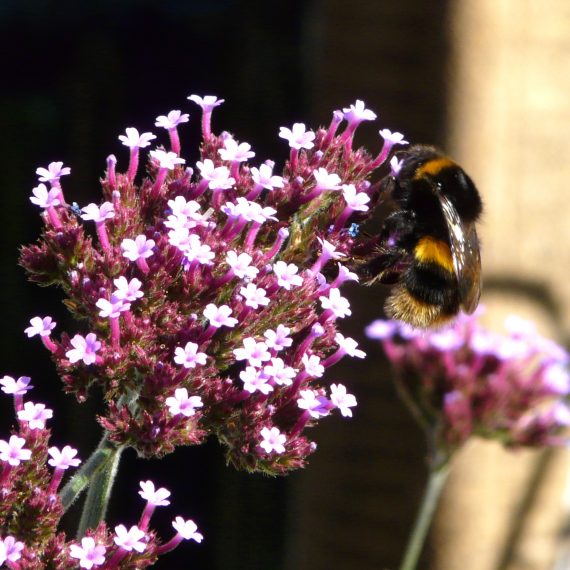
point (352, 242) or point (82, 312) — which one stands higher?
point (352, 242)

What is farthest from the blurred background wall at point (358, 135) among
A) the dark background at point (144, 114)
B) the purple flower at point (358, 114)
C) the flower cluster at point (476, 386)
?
the purple flower at point (358, 114)

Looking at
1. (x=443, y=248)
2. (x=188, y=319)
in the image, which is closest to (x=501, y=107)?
(x=443, y=248)

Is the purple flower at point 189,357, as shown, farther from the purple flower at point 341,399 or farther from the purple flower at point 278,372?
the purple flower at point 341,399

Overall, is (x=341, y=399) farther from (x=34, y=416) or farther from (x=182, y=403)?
(x=34, y=416)

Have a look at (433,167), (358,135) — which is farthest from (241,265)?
(358,135)

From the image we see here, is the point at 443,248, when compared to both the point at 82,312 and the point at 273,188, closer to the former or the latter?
the point at 273,188

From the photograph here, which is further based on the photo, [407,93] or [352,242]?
[407,93]
